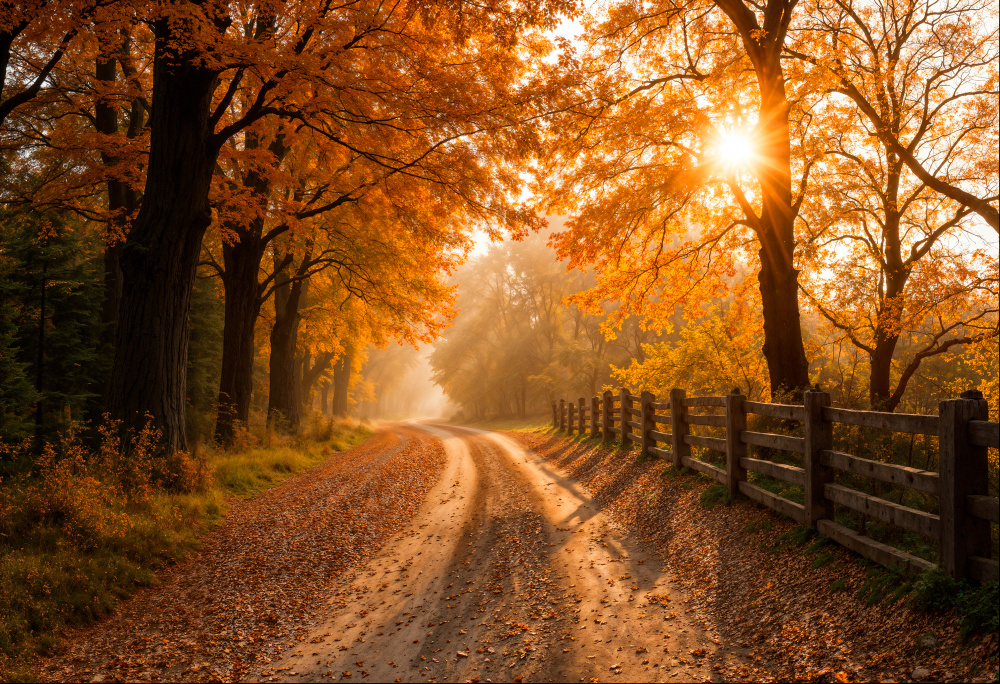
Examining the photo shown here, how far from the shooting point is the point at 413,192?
10.5 m

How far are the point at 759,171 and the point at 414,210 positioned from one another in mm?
→ 6622

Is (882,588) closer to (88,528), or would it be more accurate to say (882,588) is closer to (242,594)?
(242,594)

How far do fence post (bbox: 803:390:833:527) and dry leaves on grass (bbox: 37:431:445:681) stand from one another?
195 inches

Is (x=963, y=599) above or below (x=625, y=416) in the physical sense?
below

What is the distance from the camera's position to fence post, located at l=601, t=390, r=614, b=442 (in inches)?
576

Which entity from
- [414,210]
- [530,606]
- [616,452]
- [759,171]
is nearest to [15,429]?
[414,210]

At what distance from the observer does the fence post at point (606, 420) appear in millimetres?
14633

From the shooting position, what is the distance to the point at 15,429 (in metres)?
10.7

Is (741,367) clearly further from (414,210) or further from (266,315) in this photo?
(266,315)

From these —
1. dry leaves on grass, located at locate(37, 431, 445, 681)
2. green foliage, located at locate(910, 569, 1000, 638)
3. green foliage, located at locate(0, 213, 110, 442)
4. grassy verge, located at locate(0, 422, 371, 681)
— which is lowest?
dry leaves on grass, located at locate(37, 431, 445, 681)

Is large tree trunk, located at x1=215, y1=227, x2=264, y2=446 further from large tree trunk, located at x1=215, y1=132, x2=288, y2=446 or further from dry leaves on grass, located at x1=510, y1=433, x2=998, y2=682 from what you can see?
dry leaves on grass, located at x1=510, y1=433, x2=998, y2=682

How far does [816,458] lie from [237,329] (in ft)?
41.1

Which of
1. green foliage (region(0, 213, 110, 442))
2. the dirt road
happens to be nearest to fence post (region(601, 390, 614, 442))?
the dirt road

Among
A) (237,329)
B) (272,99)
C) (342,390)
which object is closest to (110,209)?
(237,329)
